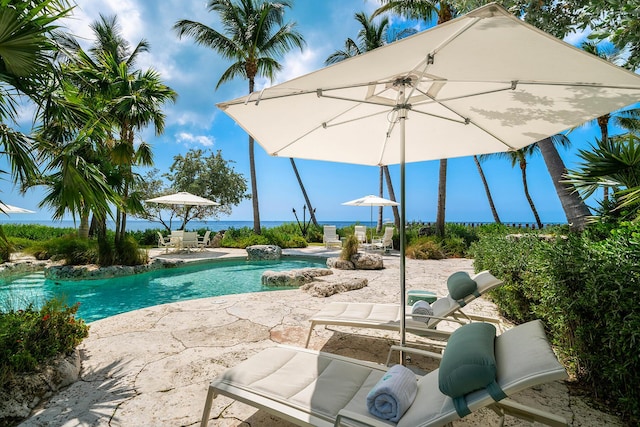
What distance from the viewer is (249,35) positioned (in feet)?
49.0

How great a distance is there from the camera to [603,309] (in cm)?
211

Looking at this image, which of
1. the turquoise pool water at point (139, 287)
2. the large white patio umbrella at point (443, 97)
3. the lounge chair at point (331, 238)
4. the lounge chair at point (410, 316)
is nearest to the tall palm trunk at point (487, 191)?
the lounge chair at point (331, 238)

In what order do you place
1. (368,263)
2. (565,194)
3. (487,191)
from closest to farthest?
(565,194) < (368,263) < (487,191)

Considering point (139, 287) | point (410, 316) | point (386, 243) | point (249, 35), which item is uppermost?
point (249, 35)

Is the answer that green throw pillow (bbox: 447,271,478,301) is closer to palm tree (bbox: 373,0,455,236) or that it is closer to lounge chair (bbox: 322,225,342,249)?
palm tree (bbox: 373,0,455,236)

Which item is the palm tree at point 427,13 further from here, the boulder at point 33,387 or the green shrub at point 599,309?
the boulder at point 33,387

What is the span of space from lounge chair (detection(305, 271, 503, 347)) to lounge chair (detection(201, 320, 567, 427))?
30.0 inches

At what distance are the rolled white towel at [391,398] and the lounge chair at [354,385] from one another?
0.03 m

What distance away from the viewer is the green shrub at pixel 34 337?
86.8 inches

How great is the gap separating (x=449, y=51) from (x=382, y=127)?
62.1 inches

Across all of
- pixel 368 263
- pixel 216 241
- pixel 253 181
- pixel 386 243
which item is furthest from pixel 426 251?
pixel 216 241

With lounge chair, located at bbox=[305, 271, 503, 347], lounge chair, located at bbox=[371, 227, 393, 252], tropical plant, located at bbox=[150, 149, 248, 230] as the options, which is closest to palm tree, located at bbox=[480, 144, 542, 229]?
lounge chair, located at bbox=[371, 227, 393, 252]

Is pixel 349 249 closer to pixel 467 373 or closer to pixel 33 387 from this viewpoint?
pixel 33 387

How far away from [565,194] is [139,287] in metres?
9.90
